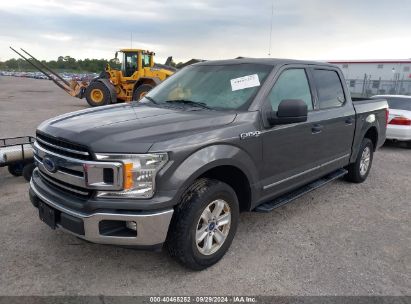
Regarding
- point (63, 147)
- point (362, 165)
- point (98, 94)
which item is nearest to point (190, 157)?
point (63, 147)

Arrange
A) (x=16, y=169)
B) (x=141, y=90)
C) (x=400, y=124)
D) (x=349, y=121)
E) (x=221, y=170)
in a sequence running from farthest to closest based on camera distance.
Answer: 1. (x=141, y=90)
2. (x=400, y=124)
3. (x=16, y=169)
4. (x=349, y=121)
5. (x=221, y=170)

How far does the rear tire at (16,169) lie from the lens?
5.50 metres

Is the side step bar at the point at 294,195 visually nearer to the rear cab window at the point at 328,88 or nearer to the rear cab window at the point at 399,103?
the rear cab window at the point at 328,88

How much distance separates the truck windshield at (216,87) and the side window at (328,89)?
1.03 metres

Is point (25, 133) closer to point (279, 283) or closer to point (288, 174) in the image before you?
point (288, 174)

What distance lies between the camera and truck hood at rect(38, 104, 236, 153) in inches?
106

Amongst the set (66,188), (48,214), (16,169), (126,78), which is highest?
(126,78)

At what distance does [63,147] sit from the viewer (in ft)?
9.52

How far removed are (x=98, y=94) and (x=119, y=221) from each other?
49.8 ft

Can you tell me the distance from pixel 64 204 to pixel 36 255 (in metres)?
0.85

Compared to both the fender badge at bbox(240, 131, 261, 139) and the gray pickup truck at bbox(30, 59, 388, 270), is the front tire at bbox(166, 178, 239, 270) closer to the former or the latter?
the gray pickup truck at bbox(30, 59, 388, 270)

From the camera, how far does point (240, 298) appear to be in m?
2.87

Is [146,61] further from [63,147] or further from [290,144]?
[63,147]

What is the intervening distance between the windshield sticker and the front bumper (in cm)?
156
